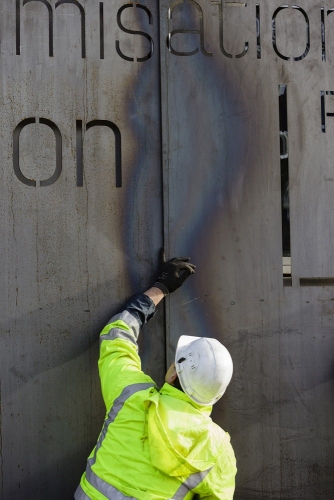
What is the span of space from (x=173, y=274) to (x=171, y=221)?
0.29 meters

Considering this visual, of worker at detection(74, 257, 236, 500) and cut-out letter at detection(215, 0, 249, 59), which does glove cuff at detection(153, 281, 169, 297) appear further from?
cut-out letter at detection(215, 0, 249, 59)

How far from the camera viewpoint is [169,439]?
2201 millimetres

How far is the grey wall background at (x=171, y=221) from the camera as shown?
324 cm

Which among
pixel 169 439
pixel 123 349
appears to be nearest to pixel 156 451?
pixel 169 439

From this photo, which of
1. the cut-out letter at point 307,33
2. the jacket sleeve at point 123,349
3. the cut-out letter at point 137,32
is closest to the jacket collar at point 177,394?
the jacket sleeve at point 123,349

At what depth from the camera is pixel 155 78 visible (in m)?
3.38

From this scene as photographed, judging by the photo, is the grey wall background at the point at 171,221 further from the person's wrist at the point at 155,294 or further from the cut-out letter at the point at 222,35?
the person's wrist at the point at 155,294

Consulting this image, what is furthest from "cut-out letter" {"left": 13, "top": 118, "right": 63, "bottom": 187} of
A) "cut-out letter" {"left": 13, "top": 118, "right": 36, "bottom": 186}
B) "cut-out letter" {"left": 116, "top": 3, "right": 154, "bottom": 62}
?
"cut-out letter" {"left": 116, "top": 3, "right": 154, "bottom": 62}

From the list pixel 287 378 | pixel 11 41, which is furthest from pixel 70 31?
pixel 287 378

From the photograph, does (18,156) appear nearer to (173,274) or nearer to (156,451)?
(173,274)

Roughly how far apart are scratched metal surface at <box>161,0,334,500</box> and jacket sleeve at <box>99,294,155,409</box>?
0.84 feet

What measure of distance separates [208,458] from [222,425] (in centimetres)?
109

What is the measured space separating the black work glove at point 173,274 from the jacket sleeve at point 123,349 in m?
0.13

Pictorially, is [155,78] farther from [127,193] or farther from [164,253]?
[164,253]
